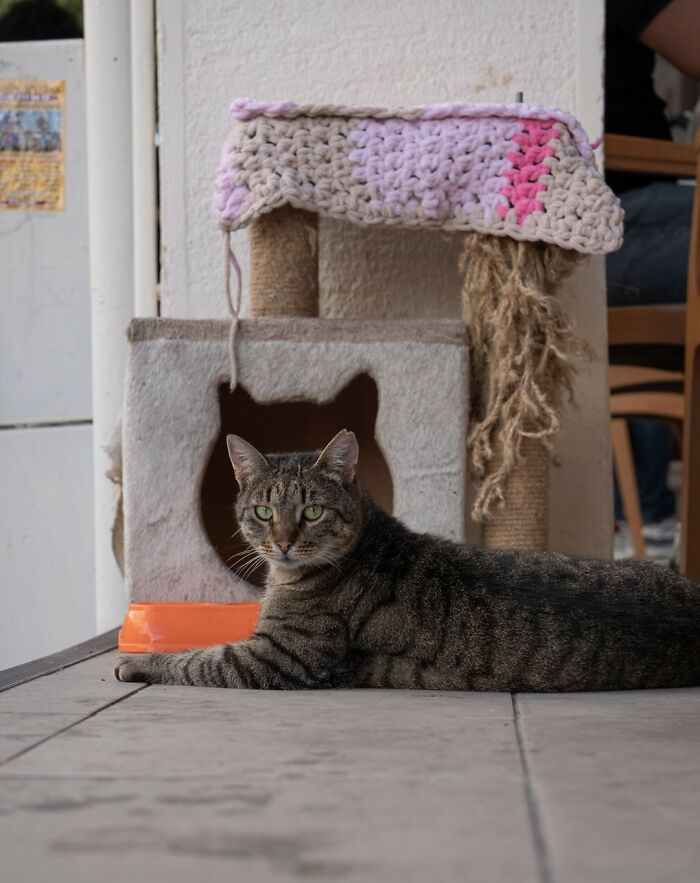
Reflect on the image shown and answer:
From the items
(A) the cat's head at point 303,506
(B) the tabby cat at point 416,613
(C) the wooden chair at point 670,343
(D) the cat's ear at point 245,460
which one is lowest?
(B) the tabby cat at point 416,613

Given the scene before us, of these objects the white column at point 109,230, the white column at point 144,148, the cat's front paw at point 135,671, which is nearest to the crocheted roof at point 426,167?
the white column at point 144,148

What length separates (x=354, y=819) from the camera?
3.28 ft

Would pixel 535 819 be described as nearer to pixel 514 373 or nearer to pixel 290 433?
pixel 514 373

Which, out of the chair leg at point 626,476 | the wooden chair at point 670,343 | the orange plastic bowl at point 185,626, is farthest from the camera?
the chair leg at point 626,476

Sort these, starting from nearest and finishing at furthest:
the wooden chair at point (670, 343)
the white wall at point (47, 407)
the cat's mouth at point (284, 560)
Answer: the cat's mouth at point (284, 560) < the wooden chair at point (670, 343) < the white wall at point (47, 407)

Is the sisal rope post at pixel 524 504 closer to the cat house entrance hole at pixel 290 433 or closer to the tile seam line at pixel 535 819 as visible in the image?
the cat house entrance hole at pixel 290 433

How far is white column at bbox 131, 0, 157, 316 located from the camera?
295 centimetres

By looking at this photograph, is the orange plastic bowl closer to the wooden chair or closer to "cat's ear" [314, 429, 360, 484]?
"cat's ear" [314, 429, 360, 484]

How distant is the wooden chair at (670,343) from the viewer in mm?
2838

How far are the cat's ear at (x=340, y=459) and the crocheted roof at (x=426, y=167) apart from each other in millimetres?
621

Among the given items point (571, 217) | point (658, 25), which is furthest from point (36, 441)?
point (658, 25)

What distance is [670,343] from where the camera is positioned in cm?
301

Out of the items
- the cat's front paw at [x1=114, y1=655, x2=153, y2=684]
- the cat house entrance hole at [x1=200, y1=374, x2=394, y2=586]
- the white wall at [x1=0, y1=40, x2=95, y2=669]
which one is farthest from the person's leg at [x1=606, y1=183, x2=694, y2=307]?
the cat's front paw at [x1=114, y1=655, x2=153, y2=684]

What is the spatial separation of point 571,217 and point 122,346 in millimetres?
1304
